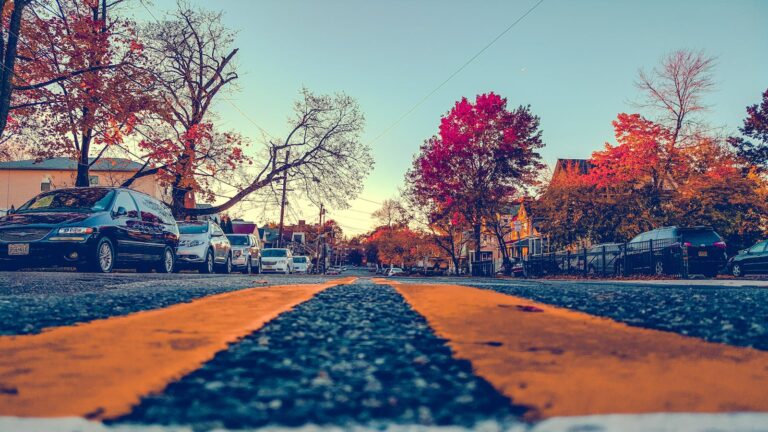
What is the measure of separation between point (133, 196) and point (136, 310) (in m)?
10.5

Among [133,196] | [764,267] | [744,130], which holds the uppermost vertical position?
[744,130]

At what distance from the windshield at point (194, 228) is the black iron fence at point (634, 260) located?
1367 centimetres

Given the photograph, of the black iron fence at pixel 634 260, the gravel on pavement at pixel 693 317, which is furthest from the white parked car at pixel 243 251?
the gravel on pavement at pixel 693 317

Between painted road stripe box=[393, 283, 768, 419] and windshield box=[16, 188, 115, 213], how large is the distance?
34.8ft

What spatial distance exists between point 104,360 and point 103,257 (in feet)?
34.1

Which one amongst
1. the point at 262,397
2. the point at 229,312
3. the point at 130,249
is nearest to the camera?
the point at 262,397

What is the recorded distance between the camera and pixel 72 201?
10234 millimetres

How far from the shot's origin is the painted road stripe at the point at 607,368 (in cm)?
71

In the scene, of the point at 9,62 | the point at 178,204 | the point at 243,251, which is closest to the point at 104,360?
the point at 9,62

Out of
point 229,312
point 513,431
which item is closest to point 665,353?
point 513,431

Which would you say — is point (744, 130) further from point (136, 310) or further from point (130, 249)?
point (136, 310)

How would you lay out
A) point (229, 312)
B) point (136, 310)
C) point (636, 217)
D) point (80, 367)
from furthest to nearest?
point (636, 217), point (136, 310), point (229, 312), point (80, 367)

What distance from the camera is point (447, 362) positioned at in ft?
3.12

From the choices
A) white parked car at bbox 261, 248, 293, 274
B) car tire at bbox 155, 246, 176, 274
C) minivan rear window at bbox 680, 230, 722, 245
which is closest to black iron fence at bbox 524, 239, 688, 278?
minivan rear window at bbox 680, 230, 722, 245
